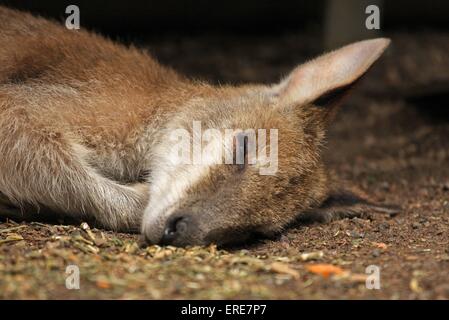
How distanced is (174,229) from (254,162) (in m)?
0.81

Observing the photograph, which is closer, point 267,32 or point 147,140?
point 147,140

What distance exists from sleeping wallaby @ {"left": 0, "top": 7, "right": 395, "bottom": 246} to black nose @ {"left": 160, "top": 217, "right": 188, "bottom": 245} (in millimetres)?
77

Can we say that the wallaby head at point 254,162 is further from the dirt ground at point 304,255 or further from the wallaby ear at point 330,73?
the dirt ground at point 304,255

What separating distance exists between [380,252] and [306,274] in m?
0.91

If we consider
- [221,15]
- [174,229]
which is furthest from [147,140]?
[221,15]

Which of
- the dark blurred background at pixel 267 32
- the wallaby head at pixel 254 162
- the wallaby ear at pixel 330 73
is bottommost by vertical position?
the wallaby head at pixel 254 162

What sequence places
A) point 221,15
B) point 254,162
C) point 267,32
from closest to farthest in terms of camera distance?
1. point 254,162
2. point 221,15
3. point 267,32

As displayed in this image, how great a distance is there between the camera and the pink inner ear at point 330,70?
631 cm

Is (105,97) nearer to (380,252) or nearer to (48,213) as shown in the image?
(48,213)

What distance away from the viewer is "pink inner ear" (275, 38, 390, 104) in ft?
20.7

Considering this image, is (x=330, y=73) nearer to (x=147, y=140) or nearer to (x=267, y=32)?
(x=147, y=140)

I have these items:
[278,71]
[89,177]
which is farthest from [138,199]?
[278,71]

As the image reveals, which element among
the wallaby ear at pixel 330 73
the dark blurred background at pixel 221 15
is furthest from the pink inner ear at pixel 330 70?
the dark blurred background at pixel 221 15

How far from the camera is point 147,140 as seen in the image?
20.8ft
